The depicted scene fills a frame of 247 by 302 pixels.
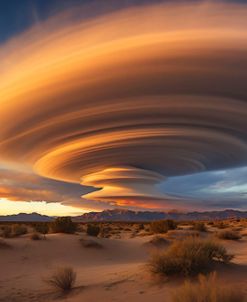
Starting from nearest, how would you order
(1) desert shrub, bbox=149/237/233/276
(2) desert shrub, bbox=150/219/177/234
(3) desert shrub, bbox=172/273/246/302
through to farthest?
(3) desert shrub, bbox=172/273/246/302 → (1) desert shrub, bbox=149/237/233/276 → (2) desert shrub, bbox=150/219/177/234

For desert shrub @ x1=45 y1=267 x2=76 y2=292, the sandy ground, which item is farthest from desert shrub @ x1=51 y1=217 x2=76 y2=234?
desert shrub @ x1=45 y1=267 x2=76 y2=292

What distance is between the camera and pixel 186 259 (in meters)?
12.9

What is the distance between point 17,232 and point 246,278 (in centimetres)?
2697

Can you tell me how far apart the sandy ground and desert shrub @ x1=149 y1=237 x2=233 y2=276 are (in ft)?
1.46

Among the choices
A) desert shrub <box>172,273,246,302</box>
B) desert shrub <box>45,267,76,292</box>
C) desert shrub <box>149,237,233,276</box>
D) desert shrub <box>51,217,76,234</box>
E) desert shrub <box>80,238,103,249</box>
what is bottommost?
desert shrub <box>172,273,246,302</box>

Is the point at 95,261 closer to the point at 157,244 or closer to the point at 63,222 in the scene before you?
the point at 157,244

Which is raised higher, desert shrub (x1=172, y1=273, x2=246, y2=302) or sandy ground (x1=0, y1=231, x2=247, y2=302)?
sandy ground (x1=0, y1=231, x2=247, y2=302)

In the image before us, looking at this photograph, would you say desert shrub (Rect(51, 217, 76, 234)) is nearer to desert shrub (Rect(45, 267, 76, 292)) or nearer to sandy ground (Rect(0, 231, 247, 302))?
sandy ground (Rect(0, 231, 247, 302))

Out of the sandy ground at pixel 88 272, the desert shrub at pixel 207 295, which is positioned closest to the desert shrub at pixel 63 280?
the sandy ground at pixel 88 272

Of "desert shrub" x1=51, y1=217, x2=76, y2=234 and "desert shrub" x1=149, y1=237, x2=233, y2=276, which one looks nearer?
"desert shrub" x1=149, y1=237, x2=233, y2=276

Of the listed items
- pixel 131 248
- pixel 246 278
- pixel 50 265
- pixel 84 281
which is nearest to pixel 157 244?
pixel 131 248

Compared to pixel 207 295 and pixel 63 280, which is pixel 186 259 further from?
pixel 207 295

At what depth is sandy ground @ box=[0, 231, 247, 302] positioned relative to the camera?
1195 cm

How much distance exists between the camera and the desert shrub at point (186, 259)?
41.9ft
